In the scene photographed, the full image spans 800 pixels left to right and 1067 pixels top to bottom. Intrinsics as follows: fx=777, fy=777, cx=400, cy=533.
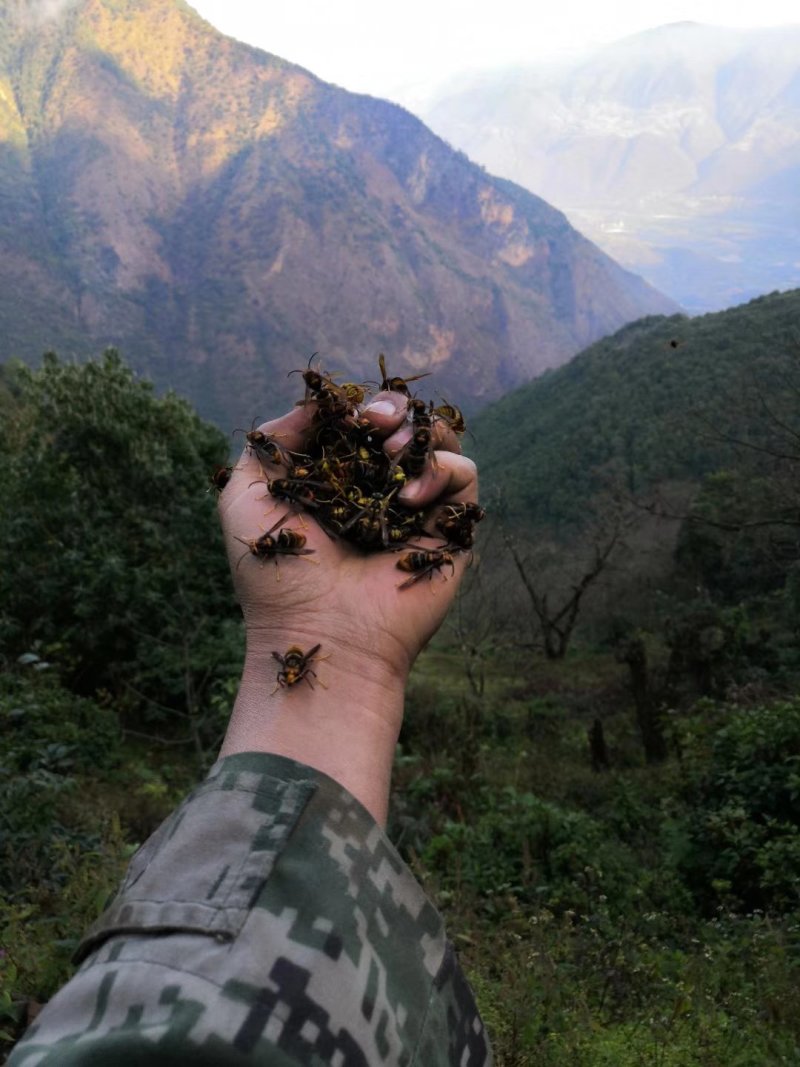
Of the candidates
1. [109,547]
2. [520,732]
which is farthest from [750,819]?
[109,547]

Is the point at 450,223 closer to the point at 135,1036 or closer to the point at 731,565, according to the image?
the point at 731,565

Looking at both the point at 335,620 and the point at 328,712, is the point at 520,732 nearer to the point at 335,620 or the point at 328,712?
the point at 335,620

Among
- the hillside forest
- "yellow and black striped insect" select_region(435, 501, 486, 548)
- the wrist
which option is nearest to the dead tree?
the hillside forest

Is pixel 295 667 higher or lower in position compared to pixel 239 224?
lower

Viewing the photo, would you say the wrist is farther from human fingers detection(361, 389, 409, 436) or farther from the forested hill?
the forested hill

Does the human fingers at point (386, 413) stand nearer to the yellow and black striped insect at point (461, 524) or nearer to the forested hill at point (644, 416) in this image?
the yellow and black striped insect at point (461, 524)

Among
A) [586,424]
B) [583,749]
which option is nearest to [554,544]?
[586,424]

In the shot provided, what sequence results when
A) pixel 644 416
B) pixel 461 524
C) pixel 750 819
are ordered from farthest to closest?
1. pixel 644 416
2. pixel 750 819
3. pixel 461 524
